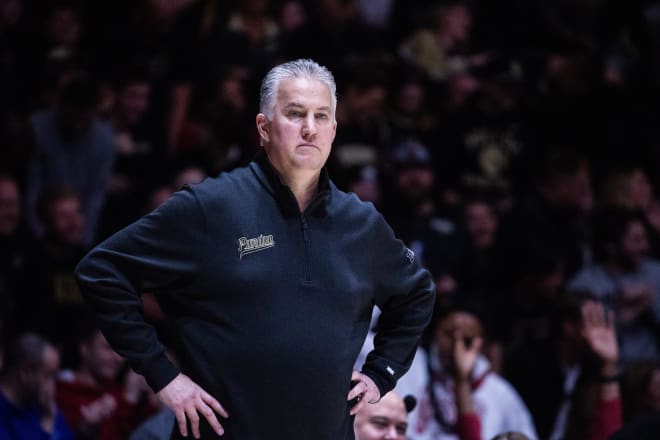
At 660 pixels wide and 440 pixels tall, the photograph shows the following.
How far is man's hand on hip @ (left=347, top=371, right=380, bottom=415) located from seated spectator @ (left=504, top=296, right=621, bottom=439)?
7.54 feet

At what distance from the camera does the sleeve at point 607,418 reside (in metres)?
5.25

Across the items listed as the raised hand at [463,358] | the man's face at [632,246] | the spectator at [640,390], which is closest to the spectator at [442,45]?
the man's face at [632,246]

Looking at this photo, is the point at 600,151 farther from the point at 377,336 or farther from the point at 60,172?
the point at 377,336

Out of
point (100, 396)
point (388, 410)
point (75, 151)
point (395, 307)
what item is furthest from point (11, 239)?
point (395, 307)

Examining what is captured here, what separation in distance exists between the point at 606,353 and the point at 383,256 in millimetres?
2490

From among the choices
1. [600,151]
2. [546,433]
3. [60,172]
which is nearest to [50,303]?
[60,172]

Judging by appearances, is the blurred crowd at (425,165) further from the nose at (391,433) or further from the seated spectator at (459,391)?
the nose at (391,433)

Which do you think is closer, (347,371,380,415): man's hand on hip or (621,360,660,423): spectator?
(347,371,380,415): man's hand on hip

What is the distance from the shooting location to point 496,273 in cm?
748

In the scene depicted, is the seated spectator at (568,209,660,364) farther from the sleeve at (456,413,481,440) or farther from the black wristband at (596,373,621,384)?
the sleeve at (456,413,481,440)

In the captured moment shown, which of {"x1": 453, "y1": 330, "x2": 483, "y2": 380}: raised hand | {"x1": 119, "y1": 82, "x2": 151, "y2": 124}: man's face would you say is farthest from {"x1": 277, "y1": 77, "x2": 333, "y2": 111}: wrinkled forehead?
{"x1": 119, "y1": 82, "x2": 151, "y2": 124}: man's face

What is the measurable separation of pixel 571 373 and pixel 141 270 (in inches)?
142

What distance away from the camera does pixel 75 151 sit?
7102 mm

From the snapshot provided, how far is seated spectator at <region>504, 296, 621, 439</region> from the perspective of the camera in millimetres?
5324
